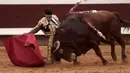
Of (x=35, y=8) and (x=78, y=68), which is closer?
(x=78, y=68)

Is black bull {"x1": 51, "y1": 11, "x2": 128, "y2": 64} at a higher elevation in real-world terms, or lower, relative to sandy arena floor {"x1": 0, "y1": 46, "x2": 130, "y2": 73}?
higher

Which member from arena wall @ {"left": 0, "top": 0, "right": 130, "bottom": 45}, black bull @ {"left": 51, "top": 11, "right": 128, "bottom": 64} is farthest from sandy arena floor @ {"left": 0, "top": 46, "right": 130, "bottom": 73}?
arena wall @ {"left": 0, "top": 0, "right": 130, "bottom": 45}

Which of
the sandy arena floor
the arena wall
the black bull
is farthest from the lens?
the arena wall

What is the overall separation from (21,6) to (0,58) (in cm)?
276

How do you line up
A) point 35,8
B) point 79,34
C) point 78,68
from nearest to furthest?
1. point 78,68
2. point 79,34
3. point 35,8

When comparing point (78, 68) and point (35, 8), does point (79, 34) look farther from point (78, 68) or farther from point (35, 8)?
point (35, 8)

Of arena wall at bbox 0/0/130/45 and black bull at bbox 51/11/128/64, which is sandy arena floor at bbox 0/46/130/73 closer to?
black bull at bbox 51/11/128/64

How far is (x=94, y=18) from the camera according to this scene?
339 inches

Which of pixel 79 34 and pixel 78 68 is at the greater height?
pixel 79 34

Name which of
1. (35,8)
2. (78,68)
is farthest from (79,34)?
(35,8)

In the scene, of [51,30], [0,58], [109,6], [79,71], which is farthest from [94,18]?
[109,6]

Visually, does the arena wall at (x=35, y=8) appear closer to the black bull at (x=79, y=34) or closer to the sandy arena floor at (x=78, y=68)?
the sandy arena floor at (x=78, y=68)

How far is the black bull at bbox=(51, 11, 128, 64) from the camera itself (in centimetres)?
809

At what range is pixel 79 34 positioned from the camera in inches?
327
